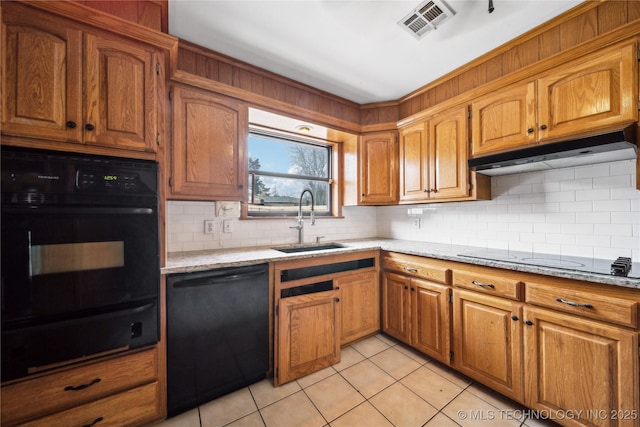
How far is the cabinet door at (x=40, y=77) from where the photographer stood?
1.11 meters

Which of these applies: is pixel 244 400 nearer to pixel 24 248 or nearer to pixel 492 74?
pixel 24 248

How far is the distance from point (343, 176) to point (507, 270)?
1904 mm

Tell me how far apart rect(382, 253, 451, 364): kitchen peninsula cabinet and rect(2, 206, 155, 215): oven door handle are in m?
2.00

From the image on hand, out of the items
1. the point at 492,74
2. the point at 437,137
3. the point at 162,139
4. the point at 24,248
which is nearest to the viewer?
the point at 24,248

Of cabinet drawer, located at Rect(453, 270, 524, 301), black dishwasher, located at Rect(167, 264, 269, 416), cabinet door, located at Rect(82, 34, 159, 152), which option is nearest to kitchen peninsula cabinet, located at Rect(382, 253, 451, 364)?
cabinet drawer, located at Rect(453, 270, 524, 301)

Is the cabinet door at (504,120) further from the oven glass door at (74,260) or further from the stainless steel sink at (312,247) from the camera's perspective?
the oven glass door at (74,260)

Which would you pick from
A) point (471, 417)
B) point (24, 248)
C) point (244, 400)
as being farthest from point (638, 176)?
point (24, 248)

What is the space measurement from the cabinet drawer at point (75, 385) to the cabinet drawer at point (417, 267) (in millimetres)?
1922

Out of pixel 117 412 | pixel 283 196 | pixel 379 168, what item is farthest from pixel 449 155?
pixel 117 412

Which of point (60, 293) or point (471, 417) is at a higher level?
point (60, 293)

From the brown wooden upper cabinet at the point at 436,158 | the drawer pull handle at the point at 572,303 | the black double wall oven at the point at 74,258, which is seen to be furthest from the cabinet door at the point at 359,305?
the black double wall oven at the point at 74,258

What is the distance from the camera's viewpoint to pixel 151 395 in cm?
140

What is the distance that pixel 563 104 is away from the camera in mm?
1573

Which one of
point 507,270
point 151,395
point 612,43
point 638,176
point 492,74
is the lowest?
point 151,395
